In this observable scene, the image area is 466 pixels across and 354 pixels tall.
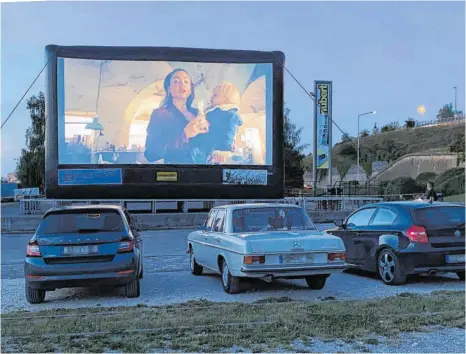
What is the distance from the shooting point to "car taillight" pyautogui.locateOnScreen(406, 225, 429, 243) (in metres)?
9.06

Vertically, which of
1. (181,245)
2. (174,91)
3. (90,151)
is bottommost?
(181,245)

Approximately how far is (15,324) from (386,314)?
4279mm

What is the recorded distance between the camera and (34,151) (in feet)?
183

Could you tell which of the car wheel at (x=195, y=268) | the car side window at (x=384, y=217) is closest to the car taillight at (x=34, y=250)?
the car wheel at (x=195, y=268)

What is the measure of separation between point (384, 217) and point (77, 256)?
5177 mm

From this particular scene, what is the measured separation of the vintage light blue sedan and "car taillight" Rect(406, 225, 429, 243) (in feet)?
4.42

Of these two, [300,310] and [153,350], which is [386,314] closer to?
[300,310]

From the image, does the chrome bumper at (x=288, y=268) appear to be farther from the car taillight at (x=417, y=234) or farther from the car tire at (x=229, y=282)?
the car taillight at (x=417, y=234)

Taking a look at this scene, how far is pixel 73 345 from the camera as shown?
5.45 m

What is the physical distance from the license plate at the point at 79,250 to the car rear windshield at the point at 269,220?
7.31 feet

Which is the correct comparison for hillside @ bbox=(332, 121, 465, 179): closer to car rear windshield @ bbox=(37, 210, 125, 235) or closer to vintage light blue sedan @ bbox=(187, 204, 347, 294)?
vintage light blue sedan @ bbox=(187, 204, 347, 294)

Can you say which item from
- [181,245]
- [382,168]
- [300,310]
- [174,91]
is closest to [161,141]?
[174,91]

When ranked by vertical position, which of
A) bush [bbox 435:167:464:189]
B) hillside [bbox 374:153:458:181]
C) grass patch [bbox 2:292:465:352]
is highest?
hillside [bbox 374:153:458:181]

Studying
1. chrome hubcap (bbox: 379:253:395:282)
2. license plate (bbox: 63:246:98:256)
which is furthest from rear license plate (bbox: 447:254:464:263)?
license plate (bbox: 63:246:98:256)
